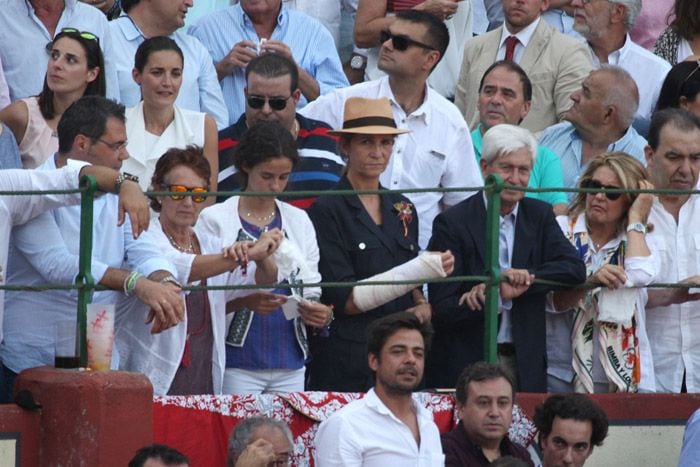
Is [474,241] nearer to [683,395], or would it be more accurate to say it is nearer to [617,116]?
[683,395]

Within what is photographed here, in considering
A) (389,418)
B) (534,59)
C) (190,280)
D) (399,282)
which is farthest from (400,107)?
(389,418)

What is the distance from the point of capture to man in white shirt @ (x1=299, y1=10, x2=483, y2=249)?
442 inches

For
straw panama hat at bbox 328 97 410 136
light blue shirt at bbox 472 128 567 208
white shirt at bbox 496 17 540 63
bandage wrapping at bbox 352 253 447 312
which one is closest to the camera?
bandage wrapping at bbox 352 253 447 312

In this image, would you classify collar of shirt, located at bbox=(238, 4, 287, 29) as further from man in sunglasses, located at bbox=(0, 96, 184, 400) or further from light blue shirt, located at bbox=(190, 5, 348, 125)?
man in sunglasses, located at bbox=(0, 96, 184, 400)

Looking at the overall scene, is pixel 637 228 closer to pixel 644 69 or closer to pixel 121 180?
pixel 121 180

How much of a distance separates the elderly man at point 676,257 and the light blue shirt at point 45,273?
2842mm

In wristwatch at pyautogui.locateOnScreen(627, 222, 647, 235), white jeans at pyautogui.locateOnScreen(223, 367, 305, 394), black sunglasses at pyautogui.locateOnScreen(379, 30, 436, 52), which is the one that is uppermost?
black sunglasses at pyautogui.locateOnScreen(379, 30, 436, 52)

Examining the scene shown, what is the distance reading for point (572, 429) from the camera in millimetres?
9312


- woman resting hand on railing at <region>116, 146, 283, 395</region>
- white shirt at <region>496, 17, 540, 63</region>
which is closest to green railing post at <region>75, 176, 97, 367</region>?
woman resting hand on railing at <region>116, 146, 283, 395</region>

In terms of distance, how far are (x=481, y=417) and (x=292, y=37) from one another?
4.60 meters

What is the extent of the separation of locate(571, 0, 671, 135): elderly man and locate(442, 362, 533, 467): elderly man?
15.4ft

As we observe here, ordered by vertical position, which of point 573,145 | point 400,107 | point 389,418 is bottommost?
point 389,418

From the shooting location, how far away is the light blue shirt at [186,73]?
1187 centimetres

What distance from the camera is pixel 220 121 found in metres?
12.1
